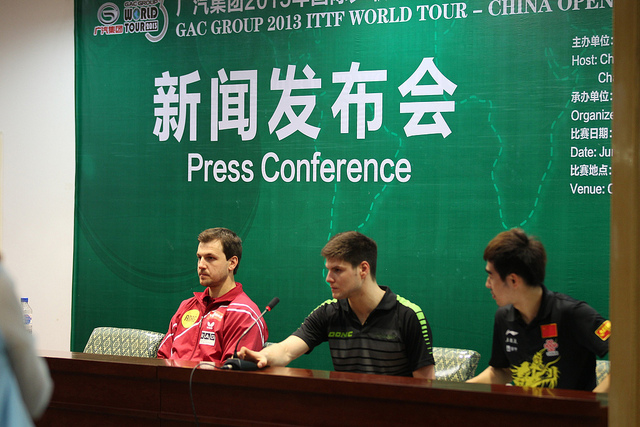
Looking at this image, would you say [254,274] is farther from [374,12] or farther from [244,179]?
[374,12]

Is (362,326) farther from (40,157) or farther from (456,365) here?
(40,157)

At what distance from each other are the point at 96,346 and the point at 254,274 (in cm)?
92

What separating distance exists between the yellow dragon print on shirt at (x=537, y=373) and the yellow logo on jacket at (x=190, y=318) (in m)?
1.55

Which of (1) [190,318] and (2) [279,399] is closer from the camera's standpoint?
(2) [279,399]

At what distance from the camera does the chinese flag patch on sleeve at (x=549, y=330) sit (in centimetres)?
217

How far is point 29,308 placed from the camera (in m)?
4.01

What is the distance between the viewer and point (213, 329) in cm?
296

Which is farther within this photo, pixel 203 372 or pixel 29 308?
pixel 29 308

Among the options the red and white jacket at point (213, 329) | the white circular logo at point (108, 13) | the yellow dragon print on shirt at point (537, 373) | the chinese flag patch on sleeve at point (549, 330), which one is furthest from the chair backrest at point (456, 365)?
the white circular logo at point (108, 13)

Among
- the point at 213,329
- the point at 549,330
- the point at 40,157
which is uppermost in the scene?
the point at 40,157

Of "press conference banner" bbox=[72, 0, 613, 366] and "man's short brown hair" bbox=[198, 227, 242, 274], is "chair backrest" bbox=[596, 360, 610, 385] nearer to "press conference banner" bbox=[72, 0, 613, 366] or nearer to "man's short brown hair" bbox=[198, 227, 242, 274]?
"press conference banner" bbox=[72, 0, 613, 366]

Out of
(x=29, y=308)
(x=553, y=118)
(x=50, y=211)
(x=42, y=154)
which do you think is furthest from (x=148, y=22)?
(x=553, y=118)

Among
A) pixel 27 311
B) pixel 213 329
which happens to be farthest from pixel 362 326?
pixel 27 311

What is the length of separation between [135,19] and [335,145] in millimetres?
1495
